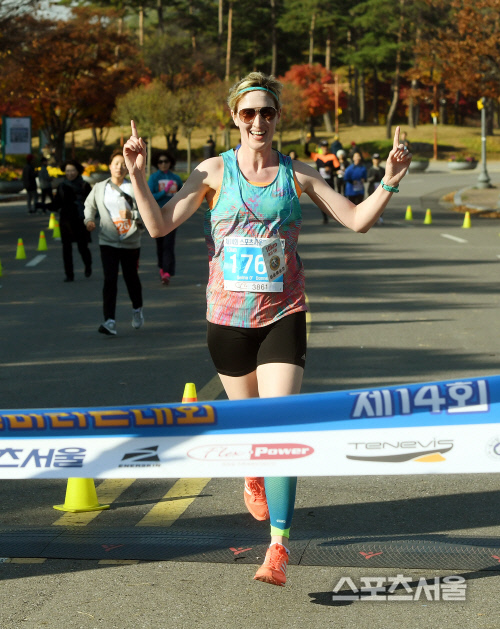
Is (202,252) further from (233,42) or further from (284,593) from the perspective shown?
(233,42)

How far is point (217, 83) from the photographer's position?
7950 centimetres

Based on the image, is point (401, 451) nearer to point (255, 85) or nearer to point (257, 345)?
point (257, 345)

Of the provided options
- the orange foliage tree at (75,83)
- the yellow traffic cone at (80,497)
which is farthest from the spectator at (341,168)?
the orange foliage tree at (75,83)

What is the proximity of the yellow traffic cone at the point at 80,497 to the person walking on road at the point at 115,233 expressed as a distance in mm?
5542

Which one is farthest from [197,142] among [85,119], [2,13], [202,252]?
[202,252]

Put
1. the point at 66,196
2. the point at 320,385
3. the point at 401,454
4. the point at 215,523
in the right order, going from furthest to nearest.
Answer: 1. the point at 66,196
2. the point at 320,385
3. the point at 215,523
4. the point at 401,454

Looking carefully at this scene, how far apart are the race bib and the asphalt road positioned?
124 centimetres

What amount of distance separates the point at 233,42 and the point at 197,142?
38.4 ft

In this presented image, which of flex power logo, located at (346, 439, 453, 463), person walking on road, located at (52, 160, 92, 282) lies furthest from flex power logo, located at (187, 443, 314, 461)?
person walking on road, located at (52, 160, 92, 282)

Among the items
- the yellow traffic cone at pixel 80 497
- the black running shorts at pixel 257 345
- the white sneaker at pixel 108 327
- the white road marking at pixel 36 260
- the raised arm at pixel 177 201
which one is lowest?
the white road marking at pixel 36 260

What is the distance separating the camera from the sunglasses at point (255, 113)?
4328 millimetres

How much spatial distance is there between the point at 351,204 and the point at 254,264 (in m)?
0.55
